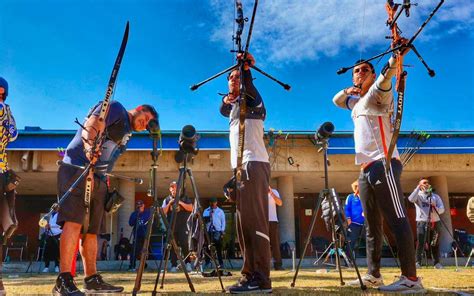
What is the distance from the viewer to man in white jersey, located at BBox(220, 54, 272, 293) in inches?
154

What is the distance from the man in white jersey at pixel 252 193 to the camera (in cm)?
390

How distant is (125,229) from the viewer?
57.5 feet

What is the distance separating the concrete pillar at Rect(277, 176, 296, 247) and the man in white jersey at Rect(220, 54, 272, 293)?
43.8 feet

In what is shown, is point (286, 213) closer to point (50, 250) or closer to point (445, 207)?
point (445, 207)

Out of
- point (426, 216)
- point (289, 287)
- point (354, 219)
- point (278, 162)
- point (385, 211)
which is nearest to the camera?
point (385, 211)

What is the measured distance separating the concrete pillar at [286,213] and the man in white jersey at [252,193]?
1336 centimetres

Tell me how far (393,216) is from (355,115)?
112cm

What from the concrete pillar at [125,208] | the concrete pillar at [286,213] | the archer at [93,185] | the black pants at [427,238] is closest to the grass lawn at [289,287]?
the archer at [93,185]

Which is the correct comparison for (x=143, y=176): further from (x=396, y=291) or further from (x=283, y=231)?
(x=396, y=291)

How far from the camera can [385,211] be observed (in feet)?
13.4

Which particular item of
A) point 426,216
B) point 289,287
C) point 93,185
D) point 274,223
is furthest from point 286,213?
point 93,185

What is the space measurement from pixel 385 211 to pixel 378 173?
0.35 meters

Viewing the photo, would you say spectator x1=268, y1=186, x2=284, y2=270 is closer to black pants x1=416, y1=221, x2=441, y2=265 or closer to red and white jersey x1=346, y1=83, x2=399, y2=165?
black pants x1=416, y1=221, x2=441, y2=265

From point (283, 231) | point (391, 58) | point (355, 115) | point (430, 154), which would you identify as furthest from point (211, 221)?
point (430, 154)
